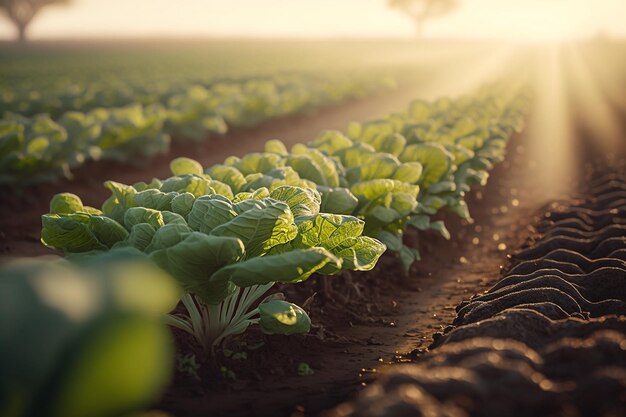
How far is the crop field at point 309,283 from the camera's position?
182 cm

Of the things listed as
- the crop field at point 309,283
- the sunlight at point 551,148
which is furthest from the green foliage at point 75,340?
the sunlight at point 551,148

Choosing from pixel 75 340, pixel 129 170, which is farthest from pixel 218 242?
pixel 129 170

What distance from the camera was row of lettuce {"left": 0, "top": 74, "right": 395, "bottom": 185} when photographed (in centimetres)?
755

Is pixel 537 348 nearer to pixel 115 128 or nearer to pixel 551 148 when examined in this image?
pixel 115 128

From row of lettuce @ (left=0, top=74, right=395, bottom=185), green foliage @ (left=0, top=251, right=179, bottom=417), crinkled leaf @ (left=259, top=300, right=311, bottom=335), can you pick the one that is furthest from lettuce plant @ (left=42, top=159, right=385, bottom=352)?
row of lettuce @ (left=0, top=74, right=395, bottom=185)

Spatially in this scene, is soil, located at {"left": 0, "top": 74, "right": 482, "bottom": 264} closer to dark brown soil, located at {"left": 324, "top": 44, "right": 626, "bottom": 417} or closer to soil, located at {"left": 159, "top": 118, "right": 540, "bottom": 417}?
soil, located at {"left": 159, "top": 118, "right": 540, "bottom": 417}

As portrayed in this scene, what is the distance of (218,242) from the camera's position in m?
2.90

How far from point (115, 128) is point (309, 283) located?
535 centimetres

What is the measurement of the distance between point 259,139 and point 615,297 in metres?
10.3

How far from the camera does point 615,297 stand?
13.5 ft

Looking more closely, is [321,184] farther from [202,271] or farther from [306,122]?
[306,122]

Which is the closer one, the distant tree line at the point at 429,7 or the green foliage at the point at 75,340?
the green foliage at the point at 75,340

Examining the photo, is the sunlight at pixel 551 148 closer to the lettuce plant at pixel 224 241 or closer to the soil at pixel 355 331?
the soil at pixel 355 331

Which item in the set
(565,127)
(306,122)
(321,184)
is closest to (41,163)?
(321,184)
